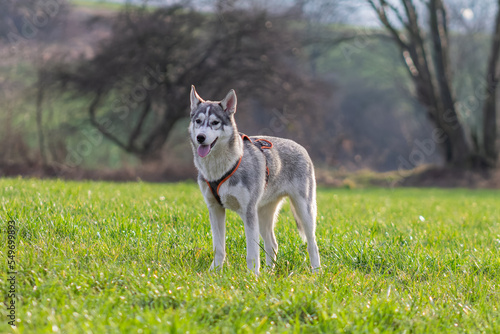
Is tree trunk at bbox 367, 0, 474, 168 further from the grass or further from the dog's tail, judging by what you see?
the dog's tail

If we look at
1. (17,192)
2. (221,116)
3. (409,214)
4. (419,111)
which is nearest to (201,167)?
(221,116)

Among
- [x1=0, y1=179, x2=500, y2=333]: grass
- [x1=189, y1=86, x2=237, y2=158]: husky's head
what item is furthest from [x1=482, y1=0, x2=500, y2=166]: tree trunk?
[x1=189, y1=86, x2=237, y2=158]: husky's head

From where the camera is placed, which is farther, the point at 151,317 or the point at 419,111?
the point at 419,111

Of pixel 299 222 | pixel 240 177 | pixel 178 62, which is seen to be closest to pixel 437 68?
pixel 178 62

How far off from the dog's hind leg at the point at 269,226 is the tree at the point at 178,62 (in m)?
17.1

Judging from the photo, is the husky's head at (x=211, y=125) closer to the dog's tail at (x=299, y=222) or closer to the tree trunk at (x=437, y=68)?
the dog's tail at (x=299, y=222)

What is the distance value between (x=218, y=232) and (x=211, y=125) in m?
1.16

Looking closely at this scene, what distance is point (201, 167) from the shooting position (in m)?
4.79

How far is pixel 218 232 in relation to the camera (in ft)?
16.1

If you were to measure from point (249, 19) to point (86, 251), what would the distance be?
19336 mm

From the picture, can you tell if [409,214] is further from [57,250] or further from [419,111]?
[419,111]

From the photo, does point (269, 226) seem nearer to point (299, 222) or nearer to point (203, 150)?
point (299, 222)

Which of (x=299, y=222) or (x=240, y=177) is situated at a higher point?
(x=240, y=177)

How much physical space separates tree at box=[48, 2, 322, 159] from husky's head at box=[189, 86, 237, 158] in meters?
17.4
